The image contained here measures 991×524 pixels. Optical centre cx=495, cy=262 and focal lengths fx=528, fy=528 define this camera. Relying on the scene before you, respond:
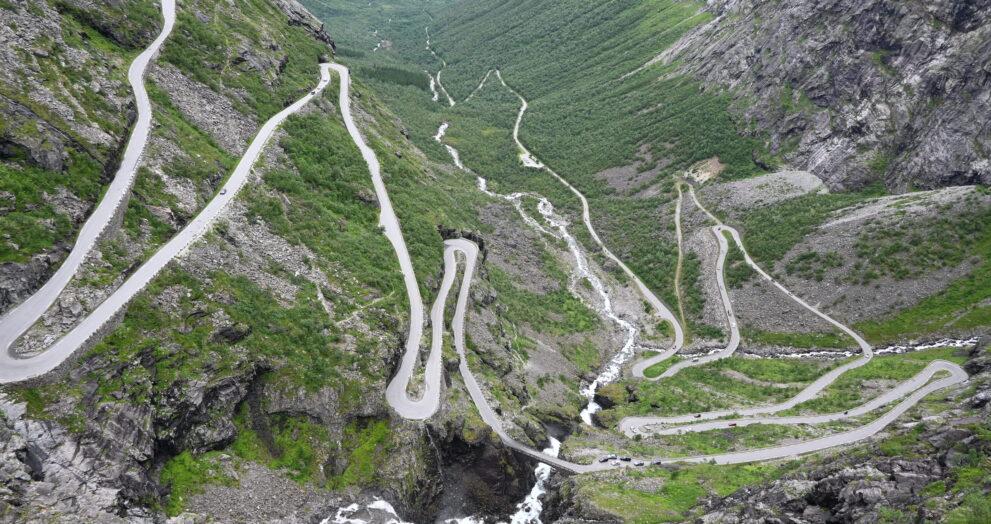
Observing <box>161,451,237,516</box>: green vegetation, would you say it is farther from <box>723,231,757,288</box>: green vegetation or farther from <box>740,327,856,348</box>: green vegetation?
<box>723,231,757,288</box>: green vegetation

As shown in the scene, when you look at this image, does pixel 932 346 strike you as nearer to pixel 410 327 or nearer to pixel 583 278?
pixel 583 278

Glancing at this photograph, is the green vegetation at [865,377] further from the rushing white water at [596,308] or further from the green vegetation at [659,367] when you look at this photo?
the rushing white water at [596,308]

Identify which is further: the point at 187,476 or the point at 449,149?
the point at 449,149

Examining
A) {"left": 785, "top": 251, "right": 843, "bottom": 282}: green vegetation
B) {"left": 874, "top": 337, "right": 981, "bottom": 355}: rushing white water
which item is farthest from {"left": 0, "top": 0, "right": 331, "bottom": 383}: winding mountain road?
{"left": 874, "top": 337, "right": 981, "bottom": 355}: rushing white water

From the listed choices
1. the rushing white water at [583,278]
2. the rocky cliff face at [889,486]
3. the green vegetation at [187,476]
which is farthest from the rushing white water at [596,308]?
the green vegetation at [187,476]

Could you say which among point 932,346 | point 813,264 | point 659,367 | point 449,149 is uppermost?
point 449,149

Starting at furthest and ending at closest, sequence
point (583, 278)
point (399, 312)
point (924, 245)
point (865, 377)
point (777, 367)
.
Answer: point (583, 278) → point (924, 245) → point (777, 367) → point (865, 377) → point (399, 312)

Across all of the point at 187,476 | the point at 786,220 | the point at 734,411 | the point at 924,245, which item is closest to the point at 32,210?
the point at 187,476
